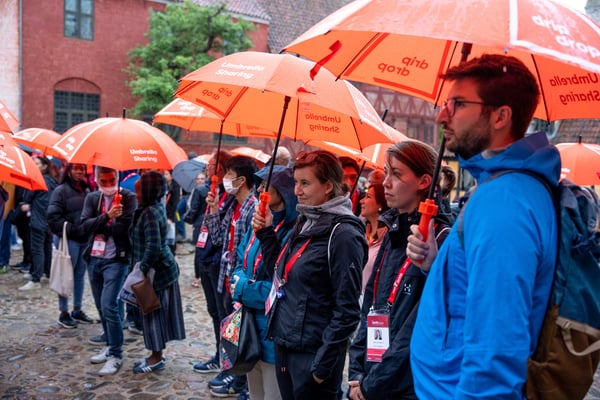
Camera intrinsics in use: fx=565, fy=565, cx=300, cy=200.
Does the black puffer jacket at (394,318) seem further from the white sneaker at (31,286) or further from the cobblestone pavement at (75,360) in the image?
the white sneaker at (31,286)

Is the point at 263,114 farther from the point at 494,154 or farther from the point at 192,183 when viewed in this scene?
the point at 192,183

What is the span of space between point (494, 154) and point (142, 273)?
428cm

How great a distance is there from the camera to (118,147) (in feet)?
16.7

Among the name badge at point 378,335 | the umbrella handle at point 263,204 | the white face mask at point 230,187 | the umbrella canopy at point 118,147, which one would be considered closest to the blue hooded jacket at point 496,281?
the name badge at point 378,335

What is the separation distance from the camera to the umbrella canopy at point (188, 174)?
31.5ft

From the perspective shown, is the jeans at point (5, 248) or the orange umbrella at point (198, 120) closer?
the orange umbrella at point (198, 120)

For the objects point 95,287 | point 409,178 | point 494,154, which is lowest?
point 95,287

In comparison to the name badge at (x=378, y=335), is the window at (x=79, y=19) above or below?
above

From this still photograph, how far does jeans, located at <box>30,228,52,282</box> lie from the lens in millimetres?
9539

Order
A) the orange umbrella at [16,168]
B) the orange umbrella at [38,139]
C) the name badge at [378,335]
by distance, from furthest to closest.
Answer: the orange umbrella at [38,139] < the orange umbrella at [16,168] < the name badge at [378,335]

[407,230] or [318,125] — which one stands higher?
[318,125]

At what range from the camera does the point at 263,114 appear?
15.7 ft

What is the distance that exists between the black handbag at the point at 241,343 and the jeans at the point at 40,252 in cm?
680

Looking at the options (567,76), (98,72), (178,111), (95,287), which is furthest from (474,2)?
(98,72)
